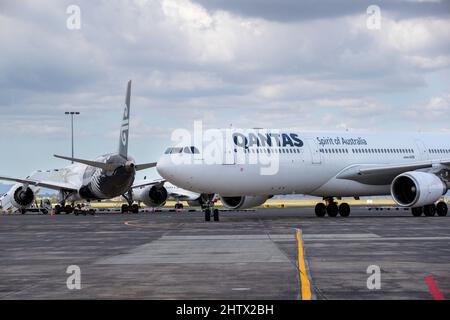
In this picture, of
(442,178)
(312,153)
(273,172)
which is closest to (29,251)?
(273,172)

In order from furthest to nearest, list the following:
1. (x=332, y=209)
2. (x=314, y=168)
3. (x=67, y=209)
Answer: (x=67, y=209), (x=332, y=209), (x=314, y=168)

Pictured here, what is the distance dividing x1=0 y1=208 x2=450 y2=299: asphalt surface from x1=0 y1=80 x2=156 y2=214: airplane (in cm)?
2789

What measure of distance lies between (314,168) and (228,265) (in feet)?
81.5

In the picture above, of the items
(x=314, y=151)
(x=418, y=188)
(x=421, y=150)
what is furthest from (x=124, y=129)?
(x=418, y=188)

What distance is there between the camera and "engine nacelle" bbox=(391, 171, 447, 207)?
38562 millimetres

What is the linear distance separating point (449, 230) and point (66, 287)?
1851cm

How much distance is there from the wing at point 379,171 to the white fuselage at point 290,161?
0.82 feet

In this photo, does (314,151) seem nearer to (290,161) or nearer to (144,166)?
(290,161)

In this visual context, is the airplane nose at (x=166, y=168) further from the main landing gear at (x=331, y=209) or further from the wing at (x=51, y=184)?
the wing at (x=51, y=184)

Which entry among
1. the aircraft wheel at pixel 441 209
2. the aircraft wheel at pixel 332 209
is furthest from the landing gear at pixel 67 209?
the aircraft wheel at pixel 441 209

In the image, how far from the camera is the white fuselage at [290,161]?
37.1 m

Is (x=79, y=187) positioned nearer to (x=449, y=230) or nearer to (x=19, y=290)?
(x=449, y=230)

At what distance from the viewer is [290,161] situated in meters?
39.7

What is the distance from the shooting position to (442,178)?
41.5m
